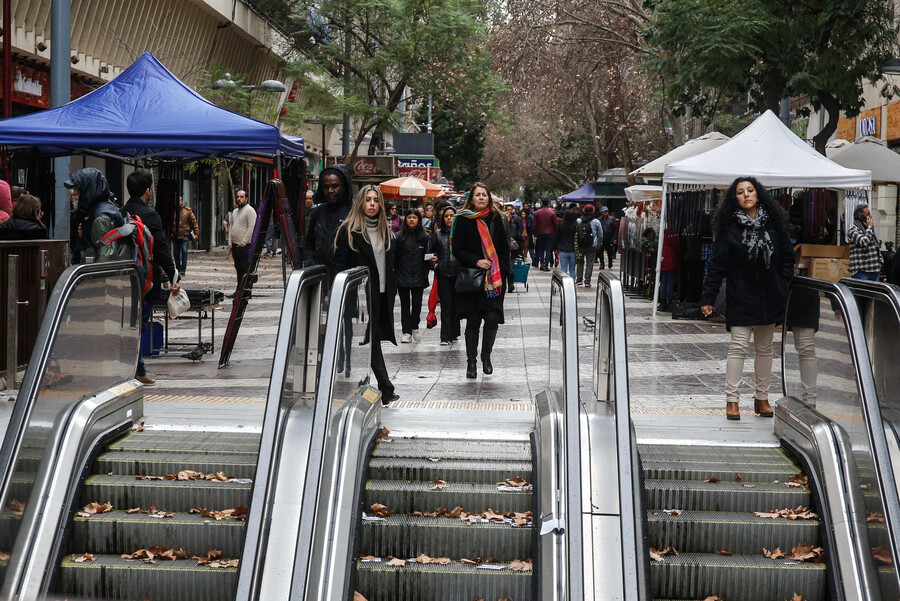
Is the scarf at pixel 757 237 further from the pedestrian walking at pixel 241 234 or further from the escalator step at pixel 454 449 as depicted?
the pedestrian walking at pixel 241 234

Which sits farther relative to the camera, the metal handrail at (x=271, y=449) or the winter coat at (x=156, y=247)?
the winter coat at (x=156, y=247)

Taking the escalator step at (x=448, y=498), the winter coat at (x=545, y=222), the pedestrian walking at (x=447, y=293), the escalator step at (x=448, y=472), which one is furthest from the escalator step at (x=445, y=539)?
the winter coat at (x=545, y=222)

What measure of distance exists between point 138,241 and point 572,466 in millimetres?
5488

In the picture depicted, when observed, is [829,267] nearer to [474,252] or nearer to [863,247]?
[863,247]

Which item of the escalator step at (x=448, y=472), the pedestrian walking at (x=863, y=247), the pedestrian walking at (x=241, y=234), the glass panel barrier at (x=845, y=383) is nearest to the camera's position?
the glass panel barrier at (x=845, y=383)

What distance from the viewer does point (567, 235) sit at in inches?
863

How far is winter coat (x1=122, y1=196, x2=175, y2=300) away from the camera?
9.98 metres

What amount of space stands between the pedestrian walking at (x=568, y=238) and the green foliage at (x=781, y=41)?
4396 mm

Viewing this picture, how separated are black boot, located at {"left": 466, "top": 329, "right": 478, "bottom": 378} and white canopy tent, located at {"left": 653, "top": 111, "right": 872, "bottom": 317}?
5653 millimetres

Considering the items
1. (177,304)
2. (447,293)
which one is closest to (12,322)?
(177,304)

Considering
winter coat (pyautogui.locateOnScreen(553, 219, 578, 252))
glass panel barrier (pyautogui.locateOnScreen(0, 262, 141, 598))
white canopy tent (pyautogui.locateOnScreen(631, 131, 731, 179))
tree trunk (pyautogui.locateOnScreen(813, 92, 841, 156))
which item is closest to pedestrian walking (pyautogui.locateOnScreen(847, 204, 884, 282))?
tree trunk (pyautogui.locateOnScreen(813, 92, 841, 156))

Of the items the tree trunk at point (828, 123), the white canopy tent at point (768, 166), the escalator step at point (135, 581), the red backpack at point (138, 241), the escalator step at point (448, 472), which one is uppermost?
the tree trunk at point (828, 123)

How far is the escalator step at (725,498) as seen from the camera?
5.94 meters

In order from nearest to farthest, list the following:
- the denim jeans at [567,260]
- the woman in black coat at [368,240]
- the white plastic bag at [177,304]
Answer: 1. the woman in black coat at [368,240]
2. the white plastic bag at [177,304]
3. the denim jeans at [567,260]
